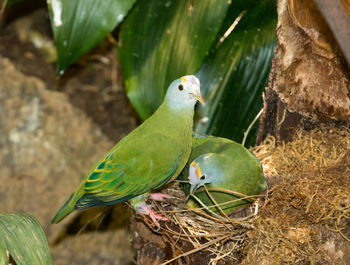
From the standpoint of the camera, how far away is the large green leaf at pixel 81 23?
226 centimetres

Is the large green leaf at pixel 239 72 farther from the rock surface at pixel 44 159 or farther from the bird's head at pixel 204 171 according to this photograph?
the rock surface at pixel 44 159

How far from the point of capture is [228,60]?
7.20 ft

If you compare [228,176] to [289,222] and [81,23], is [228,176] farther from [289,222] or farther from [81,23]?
[81,23]

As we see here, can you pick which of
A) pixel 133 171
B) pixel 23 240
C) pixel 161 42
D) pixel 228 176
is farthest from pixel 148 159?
pixel 161 42

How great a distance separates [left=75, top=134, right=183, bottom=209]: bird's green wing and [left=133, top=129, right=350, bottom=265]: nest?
17 centimetres

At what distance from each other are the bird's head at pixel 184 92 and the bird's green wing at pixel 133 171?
151mm

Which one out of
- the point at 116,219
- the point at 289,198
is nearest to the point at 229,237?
the point at 289,198

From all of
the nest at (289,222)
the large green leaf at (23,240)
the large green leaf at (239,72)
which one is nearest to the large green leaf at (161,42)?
the large green leaf at (239,72)

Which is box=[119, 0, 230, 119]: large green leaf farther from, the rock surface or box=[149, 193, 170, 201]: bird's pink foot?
the rock surface

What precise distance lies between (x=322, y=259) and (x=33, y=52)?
2321 mm

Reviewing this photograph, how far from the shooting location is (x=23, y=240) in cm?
143

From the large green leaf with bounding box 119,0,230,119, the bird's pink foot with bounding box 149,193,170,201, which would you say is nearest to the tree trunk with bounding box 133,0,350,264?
the bird's pink foot with bounding box 149,193,170,201

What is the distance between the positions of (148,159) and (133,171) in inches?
2.9

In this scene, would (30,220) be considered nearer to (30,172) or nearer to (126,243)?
(30,172)
